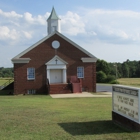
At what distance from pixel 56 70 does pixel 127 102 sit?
22002 millimetres

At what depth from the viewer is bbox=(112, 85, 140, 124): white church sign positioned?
9.03 m

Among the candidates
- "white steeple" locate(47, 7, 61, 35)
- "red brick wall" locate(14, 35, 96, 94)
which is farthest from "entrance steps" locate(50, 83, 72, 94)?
"white steeple" locate(47, 7, 61, 35)

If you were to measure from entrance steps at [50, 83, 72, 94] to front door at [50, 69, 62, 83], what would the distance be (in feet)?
5.73

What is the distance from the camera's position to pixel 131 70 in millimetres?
113875

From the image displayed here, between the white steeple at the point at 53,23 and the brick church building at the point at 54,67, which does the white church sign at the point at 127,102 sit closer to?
the brick church building at the point at 54,67

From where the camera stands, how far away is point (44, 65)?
30.7m

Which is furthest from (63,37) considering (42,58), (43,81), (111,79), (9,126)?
(111,79)

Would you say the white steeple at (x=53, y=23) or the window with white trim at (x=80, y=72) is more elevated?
the white steeple at (x=53, y=23)

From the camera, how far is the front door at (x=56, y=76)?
31.3 m

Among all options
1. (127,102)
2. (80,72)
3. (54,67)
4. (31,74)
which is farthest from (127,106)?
(80,72)

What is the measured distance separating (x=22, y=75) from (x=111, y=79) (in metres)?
35.7

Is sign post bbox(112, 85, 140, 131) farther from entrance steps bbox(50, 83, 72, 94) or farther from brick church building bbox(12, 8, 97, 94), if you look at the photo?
brick church building bbox(12, 8, 97, 94)

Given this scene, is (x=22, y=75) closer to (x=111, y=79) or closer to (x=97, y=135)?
(x=97, y=135)

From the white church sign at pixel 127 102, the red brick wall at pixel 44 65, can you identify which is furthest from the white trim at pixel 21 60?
the white church sign at pixel 127 102
